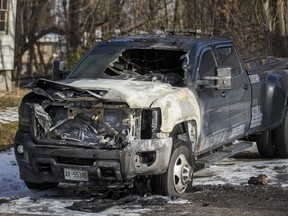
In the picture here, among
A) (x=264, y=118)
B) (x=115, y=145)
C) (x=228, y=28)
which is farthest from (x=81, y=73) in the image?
(x=228, y=28)

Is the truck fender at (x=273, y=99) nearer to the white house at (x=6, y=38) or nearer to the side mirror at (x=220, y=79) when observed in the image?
the side mirror at (x=220, y=79)

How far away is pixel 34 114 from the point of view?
7.69 meters

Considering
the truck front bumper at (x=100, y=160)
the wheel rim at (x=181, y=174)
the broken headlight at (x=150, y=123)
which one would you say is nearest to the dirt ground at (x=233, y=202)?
the wheel rim at (x=181, y=174)

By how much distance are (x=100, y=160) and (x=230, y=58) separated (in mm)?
3208

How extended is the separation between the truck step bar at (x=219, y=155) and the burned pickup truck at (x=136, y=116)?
2 centimetres

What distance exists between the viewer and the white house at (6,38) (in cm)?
2239

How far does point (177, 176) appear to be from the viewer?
25.7 ft

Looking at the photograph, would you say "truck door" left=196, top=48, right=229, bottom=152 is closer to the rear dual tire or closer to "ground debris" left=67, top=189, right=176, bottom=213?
"ground debris" left=67, top=189, right=176, bottom=213

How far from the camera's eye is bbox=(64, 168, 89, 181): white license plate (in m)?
7.39

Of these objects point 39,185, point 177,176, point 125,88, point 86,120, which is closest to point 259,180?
point 177,176

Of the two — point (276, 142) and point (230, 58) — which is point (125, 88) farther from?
point (276, 142)

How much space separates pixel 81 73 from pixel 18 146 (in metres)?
1.48

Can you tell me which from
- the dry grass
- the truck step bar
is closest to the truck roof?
the truck step bar

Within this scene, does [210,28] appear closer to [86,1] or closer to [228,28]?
[228,28]
